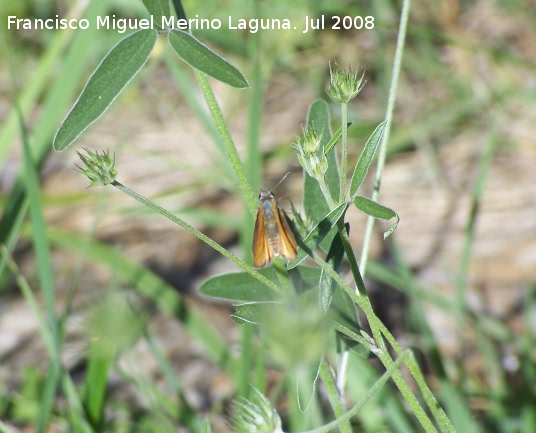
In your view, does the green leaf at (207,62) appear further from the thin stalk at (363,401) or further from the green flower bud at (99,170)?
the thin stalk at (363,401)

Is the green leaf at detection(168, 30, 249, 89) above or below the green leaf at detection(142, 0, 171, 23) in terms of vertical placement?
below

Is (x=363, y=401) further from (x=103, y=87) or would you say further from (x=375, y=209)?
(x=103, y=87)

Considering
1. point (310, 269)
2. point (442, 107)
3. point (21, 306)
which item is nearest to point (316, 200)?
point (310, 269)

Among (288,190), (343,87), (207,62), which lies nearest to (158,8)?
(207,62)

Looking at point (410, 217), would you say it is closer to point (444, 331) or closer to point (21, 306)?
point (444, 331)

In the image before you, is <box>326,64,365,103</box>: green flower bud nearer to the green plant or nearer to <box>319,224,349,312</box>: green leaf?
the green plant

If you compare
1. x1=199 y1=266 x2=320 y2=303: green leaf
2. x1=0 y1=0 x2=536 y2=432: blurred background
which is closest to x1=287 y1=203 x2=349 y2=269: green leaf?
x1=199 y1=266 x2=320 y2=303: green leaf

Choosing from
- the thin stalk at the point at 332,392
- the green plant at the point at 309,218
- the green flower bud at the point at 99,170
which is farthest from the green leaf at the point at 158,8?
the thin stalk at the point at 332,392
